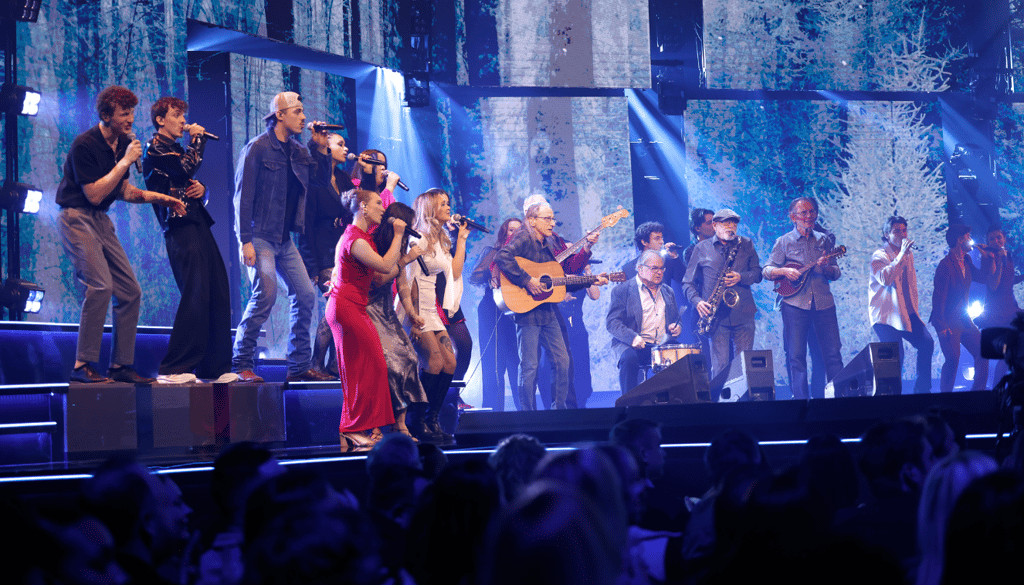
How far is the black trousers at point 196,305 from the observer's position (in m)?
5.26

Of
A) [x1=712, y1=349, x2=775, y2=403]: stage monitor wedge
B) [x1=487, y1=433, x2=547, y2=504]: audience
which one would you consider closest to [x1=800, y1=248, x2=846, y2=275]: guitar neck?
[x1=712, y1=349, x2=775, y2=403]: stage monitor wedge

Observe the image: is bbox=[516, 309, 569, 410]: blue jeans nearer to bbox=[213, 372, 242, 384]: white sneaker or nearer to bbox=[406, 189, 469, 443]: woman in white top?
bbox=[406, 189, 469, 443]: woman in white top

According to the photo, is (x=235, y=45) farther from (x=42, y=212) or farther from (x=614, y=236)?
(x=614, y=236)

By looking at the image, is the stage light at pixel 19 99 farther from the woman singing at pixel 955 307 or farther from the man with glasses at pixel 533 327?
the woman singing at pixel 955 307

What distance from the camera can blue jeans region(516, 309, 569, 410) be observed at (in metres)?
7.96

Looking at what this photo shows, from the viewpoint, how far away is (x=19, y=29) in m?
6.89

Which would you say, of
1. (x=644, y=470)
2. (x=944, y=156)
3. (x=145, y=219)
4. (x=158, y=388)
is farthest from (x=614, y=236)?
(x=644, y=470)

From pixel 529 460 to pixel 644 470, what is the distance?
64cm

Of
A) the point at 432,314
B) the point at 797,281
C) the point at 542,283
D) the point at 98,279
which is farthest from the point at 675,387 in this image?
the point at 98,279

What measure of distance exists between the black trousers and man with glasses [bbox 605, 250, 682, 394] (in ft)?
13.1

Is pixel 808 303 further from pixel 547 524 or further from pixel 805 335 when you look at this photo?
pixel 547 524

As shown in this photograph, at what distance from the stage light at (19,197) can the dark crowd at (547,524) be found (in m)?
4.44

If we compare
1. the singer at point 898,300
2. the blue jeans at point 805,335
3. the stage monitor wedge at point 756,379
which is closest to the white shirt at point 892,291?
the singer at point 898,300

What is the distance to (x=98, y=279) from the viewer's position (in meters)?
4.87
